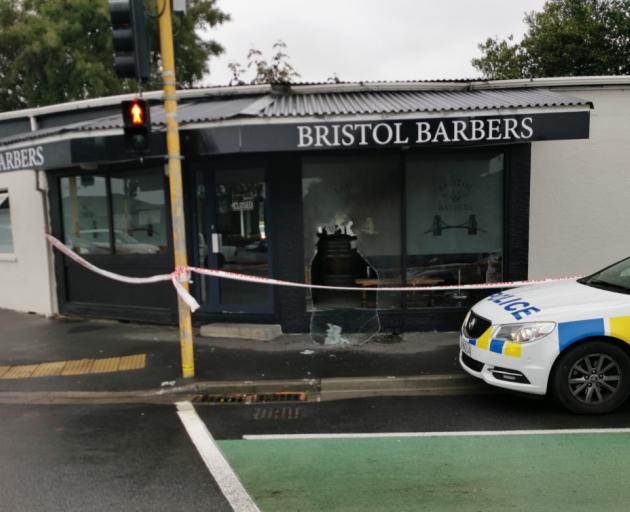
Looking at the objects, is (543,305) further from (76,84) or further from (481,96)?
(76,84)

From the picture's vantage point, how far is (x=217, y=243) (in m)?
8.37

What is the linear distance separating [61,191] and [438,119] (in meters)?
6.92

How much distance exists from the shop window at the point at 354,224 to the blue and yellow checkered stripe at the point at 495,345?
311 centimetres

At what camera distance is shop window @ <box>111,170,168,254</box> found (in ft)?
29.0

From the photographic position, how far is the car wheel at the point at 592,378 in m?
4.79

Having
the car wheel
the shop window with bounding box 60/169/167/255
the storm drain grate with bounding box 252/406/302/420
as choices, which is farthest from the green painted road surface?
the shop window with bounding box 60/169/167/255

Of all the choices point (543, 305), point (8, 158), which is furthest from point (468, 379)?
point (8, 158)

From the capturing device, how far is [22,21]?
21750 mm

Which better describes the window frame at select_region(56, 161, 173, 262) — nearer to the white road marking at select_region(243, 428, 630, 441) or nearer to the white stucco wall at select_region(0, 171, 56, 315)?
the white stucco wall at select_region(0, 171, 56, 315)

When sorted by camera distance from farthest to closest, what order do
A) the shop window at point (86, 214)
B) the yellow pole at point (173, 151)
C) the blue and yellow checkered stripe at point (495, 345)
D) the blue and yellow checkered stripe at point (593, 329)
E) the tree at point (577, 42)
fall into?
1. the tree at point (577, 42)
2. the shop window at point (86, 214)
3. the yellow pole at point (173, 151)
4. the blue and yellow checkered stripe at point (495, 345)
5. the blue and yellow checkered stripe at point (593, 329)

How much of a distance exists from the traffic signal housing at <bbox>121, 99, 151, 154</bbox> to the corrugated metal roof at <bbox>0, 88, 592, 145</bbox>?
1.09 meters

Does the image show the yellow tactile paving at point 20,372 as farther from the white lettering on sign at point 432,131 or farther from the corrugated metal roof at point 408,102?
the white lettering on sign at point 432,131

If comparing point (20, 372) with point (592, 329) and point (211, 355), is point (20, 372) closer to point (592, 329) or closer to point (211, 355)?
point (211, 355)

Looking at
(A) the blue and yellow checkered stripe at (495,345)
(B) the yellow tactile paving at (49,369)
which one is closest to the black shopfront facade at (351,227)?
(B) the yellow tactile paving at (49,369)
